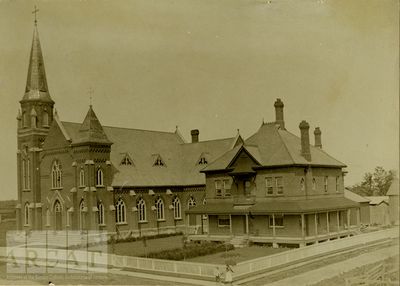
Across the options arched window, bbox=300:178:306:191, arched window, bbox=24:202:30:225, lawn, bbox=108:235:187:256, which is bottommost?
lawn, bbox=108:235:187:256

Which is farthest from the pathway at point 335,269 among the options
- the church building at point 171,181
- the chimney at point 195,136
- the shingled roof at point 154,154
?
the chimney at point 195,136

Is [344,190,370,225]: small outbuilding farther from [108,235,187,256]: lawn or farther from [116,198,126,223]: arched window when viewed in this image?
[116,198,126,223]: arched window

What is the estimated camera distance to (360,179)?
63.0 feet

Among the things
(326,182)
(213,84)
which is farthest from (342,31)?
(326,182)

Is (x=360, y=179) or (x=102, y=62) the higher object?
(x=102, y=62)

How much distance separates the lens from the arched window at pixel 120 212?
30.6 meters

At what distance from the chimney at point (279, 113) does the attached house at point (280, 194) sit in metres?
0.15

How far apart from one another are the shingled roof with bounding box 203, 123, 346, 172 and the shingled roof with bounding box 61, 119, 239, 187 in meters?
6.45

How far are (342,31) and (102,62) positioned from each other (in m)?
10.2

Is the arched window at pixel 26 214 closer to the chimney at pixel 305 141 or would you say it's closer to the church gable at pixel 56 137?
the church gable at pixel 56 137

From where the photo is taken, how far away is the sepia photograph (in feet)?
49.1

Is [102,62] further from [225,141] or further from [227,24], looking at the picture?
[225,141]

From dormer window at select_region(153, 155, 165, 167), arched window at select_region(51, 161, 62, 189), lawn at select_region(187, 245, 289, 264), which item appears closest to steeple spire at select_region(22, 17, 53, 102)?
arched window at select_region(51, 161, 62, 189)

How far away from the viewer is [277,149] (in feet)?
82.5
